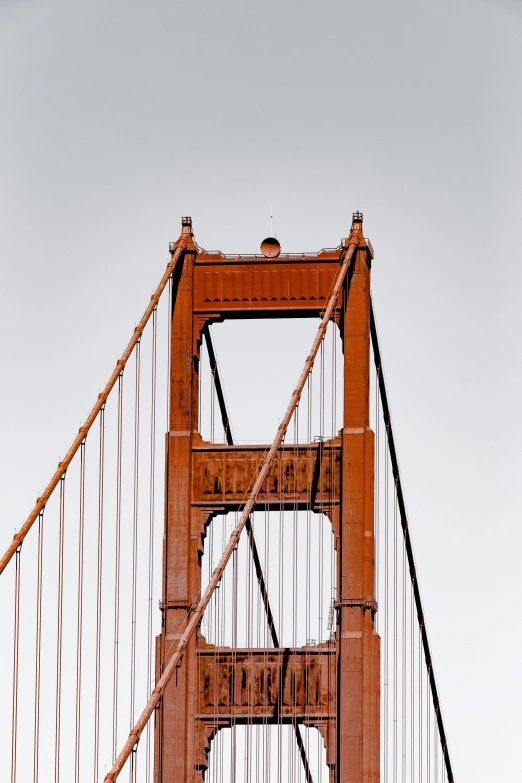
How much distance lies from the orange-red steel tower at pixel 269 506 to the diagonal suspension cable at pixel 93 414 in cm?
57

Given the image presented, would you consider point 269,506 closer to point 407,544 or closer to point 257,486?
point 257,486

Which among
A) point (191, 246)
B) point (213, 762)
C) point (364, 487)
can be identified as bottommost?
point (213, 762)

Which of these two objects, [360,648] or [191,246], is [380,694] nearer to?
[360,648]

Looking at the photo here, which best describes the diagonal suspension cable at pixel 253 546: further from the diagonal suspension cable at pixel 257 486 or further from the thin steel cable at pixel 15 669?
the thin steel cable at pixel 15 669

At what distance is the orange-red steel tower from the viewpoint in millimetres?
77812

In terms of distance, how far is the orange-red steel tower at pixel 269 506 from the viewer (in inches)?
3063

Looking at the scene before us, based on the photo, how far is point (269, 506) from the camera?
262 feet

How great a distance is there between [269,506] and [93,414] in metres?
6.00

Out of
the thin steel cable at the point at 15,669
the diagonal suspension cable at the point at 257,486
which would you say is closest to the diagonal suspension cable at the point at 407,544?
the diagonal suspension cable at the point at 257,486

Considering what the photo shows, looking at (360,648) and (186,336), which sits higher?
(186,336)

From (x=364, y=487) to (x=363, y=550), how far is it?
1.33 metres

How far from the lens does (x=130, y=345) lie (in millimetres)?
78812

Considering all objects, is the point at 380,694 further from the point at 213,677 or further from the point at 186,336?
the point at 186,336

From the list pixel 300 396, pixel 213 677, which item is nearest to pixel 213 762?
pixel 213 677
